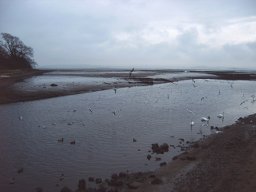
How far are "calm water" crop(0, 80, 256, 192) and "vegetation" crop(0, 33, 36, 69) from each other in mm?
72599

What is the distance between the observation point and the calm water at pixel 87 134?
15586 mm

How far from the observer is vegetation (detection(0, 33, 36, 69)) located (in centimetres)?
10605

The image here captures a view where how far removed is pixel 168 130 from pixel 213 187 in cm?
1191

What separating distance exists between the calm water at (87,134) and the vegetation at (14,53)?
2858 inches

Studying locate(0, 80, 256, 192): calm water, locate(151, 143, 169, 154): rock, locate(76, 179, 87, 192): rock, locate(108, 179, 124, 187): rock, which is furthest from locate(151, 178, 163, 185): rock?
locate(151, 143, 169, 154): rock

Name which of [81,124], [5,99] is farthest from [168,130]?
[5,99]

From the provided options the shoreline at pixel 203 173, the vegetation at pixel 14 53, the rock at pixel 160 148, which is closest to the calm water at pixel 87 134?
the rock at pixel 160 148

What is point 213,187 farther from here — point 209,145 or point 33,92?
point 33,92

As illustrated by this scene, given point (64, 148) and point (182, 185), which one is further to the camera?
point (64, 148)

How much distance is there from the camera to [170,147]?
63.9 ft

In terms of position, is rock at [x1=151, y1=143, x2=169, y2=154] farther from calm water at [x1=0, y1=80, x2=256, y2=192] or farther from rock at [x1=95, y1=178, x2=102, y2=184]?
rock at [x1=95, y1=178, x2=102, y2=184]

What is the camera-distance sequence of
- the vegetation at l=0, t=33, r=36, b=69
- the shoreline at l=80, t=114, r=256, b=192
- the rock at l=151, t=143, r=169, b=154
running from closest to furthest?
the shoreline at l=80, t=114, r=256, b=192, the rock at l=151, t=143, r=169, b=154, the vegetation at l=0, t=33, r=36, b=69

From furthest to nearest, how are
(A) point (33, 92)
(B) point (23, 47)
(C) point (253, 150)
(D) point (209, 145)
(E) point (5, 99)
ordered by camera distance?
(B) point (23, 47) < (A) point (33, 92) < (E) point (5, 99) < (D) point (209, 145) < (C) point (253, 150)

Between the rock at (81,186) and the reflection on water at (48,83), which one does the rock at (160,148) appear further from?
the reflection on water at (48,83)
